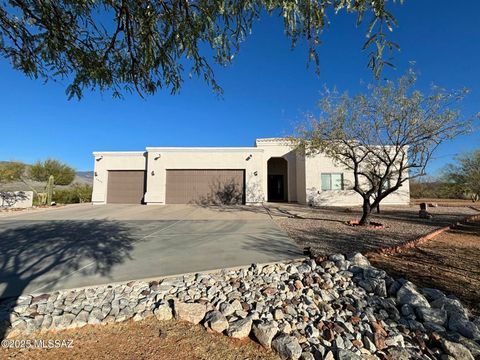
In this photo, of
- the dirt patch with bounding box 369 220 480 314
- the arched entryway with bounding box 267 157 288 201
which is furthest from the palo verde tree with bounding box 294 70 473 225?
the arched entryway with bounding box 267 157 288 201

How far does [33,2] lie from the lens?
3307 mm

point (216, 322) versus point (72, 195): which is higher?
point (72, 195)

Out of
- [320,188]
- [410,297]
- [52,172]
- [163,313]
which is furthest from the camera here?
[52,172]

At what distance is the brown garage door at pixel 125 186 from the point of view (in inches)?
708

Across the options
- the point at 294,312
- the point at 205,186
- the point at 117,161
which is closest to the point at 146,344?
the point at 294,312

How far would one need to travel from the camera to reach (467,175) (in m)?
20.9

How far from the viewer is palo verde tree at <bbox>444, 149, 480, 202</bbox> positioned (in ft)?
65.2

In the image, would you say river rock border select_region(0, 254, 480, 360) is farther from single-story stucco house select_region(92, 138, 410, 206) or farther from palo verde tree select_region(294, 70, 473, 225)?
single-story stucco house select_region(92, 138, 410, 206)

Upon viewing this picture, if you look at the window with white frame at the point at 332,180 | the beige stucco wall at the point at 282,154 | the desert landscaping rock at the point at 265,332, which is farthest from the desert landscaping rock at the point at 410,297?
the beige stucco wall at the point at 282,154

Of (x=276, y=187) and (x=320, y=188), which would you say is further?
(x=276, y=187)

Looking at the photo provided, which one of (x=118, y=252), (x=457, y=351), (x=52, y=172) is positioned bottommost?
(x=457, y=351)

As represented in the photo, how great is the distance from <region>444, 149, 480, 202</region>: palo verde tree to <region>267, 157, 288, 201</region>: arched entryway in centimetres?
1419

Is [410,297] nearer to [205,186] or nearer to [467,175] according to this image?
[205,186]

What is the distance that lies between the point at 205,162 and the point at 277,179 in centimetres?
771
